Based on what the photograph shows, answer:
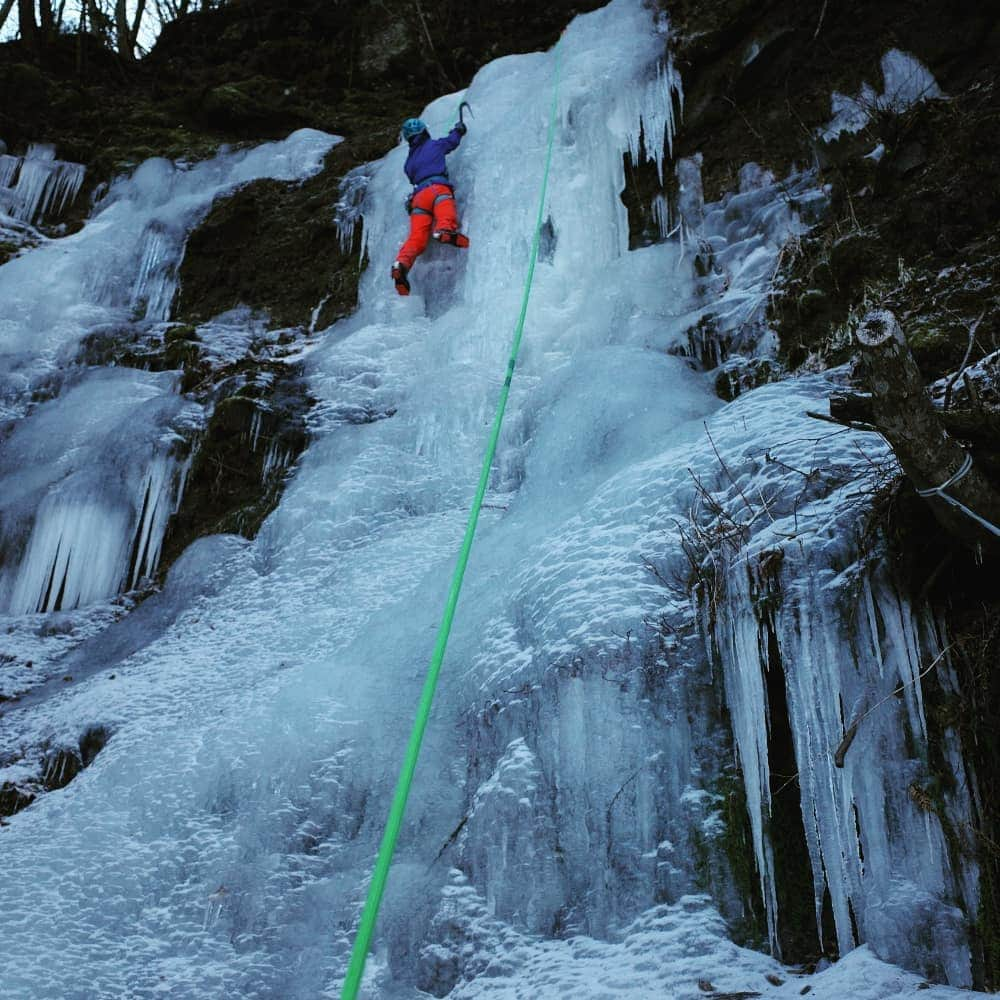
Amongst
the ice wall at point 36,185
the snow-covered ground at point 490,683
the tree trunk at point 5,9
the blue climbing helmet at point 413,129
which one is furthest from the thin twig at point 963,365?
the tree trunk at point 5,9

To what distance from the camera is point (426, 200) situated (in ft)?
21.4

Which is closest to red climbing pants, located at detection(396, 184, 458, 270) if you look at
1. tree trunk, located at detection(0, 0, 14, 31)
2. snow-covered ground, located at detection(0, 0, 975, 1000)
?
snow-covered ground, located at detection(0, 0, 975, 1000)

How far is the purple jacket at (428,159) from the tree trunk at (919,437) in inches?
203

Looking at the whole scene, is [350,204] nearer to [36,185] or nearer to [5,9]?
[36,185]

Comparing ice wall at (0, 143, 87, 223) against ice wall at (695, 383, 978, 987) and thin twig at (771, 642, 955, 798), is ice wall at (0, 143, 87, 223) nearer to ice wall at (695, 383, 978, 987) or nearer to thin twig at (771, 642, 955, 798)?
ice wall at (695, 383, 978, 987)

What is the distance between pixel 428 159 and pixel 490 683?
4.70m

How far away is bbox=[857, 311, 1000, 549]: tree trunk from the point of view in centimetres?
200

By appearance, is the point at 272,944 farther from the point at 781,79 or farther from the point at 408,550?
the point at 781,79

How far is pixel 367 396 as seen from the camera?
6090 mm

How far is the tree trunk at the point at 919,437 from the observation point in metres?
2.00

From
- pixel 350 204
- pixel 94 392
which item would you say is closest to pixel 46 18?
pixel 350 204

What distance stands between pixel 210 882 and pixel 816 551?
2.33 meters

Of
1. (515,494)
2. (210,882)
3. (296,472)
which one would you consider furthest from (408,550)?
(210,882)

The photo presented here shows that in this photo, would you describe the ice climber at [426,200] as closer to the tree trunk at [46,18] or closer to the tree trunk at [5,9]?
the tree trunk at [46,18]
